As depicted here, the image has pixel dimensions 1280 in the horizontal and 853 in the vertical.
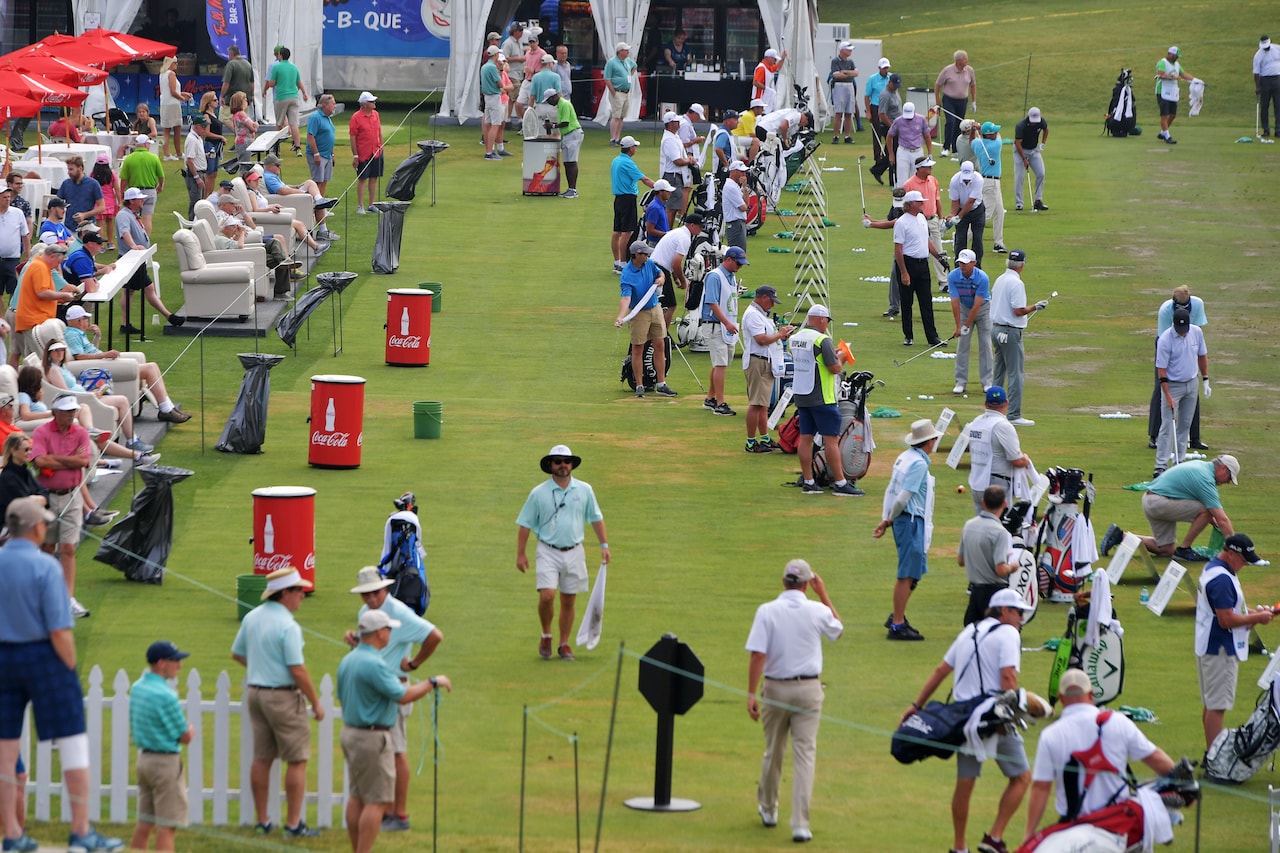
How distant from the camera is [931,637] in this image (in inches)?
562

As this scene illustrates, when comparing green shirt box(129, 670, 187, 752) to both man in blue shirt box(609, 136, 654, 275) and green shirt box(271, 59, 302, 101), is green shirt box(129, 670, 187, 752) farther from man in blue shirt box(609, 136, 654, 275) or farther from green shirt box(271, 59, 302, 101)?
green shirt box(271, 59, 302, 101)

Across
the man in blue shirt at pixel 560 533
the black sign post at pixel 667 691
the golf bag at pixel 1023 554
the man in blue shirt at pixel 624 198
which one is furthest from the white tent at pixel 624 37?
the black sign post at pixel 667 691

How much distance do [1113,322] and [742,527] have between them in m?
11.6

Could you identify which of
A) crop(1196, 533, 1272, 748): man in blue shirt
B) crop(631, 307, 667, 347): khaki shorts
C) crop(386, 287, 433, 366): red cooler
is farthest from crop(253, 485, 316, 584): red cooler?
crop(386, 287, 433, 366): red cooler

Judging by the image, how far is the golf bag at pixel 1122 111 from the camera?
133 feet

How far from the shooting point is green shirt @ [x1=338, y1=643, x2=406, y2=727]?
10109 mm

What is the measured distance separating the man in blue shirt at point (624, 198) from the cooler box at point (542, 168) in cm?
541

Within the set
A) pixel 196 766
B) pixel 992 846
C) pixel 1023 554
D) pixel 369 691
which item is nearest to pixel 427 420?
pixel 1023 554

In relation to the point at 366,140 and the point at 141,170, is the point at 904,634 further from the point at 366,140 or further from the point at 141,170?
the point at 366,140

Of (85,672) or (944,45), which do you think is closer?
(85,672)

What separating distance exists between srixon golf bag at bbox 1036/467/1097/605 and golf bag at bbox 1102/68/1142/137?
89.6 ft

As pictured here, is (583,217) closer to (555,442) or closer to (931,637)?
(555,442)

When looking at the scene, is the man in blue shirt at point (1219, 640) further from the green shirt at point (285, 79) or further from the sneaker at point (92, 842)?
the green shirt at point (285, 79)

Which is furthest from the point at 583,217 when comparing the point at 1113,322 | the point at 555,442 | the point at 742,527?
the point at 742,527
